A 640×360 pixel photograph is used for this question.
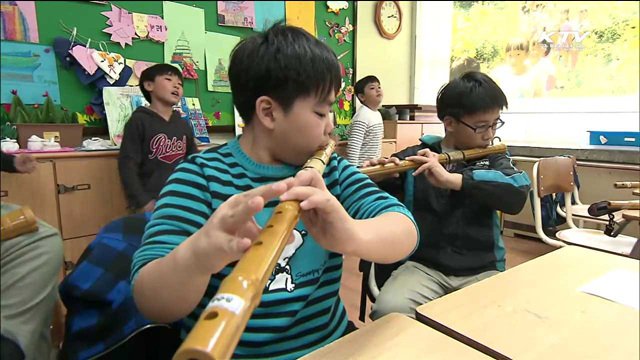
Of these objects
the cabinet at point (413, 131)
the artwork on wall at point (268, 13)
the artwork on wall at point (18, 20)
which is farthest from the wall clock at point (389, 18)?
the artwork on wall at point (18, 20)

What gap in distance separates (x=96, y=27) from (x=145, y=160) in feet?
0.57

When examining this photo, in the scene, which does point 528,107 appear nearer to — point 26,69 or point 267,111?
point 267,111

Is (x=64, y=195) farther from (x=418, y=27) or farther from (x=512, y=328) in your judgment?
(x=418, y=27)

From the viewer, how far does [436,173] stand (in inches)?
29.2

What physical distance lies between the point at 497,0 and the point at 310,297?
3.38ft

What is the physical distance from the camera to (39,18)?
291mm

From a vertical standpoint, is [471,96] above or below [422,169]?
above

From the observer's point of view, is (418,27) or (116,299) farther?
(418,27)

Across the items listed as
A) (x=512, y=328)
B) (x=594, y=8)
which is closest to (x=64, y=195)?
(x=512, y=328)

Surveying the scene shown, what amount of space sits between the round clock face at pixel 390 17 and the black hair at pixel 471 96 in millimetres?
246

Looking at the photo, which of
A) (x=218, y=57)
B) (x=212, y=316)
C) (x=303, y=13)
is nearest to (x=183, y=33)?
(x=218, y=57)

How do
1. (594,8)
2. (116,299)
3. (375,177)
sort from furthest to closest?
1. (594,8)
2. (375,177)
3. (116,299)

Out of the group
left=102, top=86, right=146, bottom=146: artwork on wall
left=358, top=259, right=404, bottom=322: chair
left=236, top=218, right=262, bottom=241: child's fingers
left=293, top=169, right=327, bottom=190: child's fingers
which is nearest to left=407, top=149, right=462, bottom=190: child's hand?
left=358, top=259, right=404, bottom=322: chair

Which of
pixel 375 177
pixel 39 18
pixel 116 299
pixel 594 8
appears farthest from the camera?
pixel 594 8
